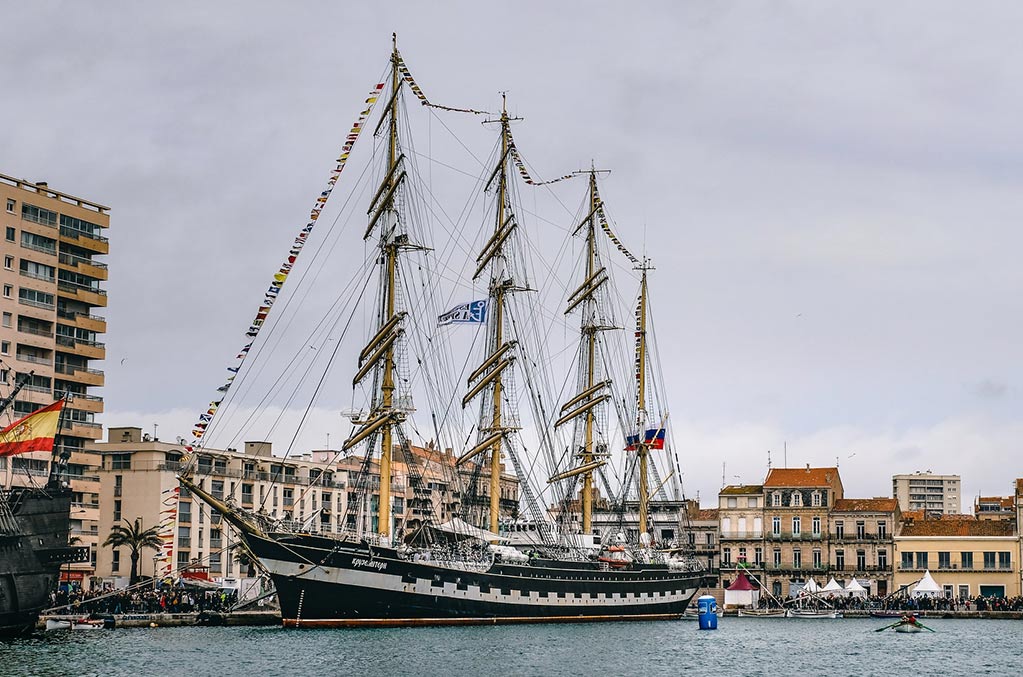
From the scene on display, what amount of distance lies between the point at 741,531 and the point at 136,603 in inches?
3138

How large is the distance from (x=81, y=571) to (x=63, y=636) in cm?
4908

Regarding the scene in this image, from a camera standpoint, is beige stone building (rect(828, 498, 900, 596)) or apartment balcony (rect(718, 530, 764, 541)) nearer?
beige stone building (rect(828, 498, 900, 596))

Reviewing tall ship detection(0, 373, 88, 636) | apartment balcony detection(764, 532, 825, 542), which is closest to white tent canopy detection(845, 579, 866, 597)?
apartment balcony detection(764, 532, 825, 542)

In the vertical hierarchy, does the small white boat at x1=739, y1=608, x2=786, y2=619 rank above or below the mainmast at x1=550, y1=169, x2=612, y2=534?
below

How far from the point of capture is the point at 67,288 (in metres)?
122

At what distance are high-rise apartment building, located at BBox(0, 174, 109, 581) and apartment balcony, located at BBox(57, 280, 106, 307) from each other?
0.09 meters

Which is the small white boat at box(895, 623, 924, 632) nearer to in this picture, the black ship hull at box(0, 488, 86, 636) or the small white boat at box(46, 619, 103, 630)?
the small white boat at box(46, 619, 103, 630)

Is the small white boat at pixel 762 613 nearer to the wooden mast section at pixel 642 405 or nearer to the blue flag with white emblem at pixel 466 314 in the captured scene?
the wooden mast section at pixel 642 405

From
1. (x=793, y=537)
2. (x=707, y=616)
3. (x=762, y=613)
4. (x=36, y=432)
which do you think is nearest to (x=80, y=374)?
(x=36, y=432)

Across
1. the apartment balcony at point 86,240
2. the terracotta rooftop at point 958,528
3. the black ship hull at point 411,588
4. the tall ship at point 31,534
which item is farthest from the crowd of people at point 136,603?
the terracotta rooftop at point 958,528

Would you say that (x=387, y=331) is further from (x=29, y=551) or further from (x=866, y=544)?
(x=866, y=544)

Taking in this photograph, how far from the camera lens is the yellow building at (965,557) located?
141000 mm

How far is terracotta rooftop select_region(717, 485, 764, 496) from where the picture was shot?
156 metres

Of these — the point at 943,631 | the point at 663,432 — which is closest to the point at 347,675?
the point at 943,631
